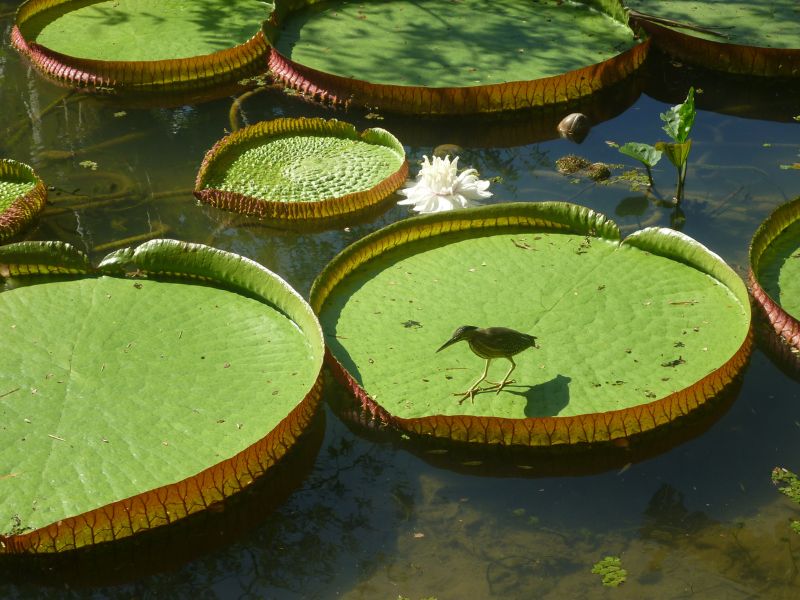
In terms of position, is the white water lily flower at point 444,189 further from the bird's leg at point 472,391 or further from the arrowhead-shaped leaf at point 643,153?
the bird's leg at point 472,391

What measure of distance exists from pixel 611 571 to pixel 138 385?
1755 mm

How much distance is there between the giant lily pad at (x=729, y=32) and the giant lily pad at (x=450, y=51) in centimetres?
23

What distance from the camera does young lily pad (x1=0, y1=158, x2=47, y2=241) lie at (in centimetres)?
468

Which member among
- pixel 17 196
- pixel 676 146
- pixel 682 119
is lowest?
pixel 17 196

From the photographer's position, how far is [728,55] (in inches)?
235

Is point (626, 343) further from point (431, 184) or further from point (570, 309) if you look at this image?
point (431, 184)

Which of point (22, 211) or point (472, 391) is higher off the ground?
point (472, 391)

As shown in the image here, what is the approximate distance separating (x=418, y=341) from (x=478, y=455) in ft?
1.73

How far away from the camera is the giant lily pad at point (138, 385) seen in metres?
3.12

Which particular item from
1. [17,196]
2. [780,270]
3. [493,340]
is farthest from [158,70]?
[780,270]

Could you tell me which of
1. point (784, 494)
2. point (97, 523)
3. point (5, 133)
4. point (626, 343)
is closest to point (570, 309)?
point (626, 343)

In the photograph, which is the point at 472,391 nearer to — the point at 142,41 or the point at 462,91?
the point at 462,91

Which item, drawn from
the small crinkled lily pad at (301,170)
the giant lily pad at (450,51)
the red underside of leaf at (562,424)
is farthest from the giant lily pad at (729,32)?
the red underside of leaf at (562,424)

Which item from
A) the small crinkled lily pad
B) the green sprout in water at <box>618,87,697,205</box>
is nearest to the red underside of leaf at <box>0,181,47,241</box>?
the small crinkled lily pad
